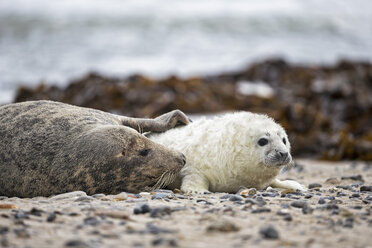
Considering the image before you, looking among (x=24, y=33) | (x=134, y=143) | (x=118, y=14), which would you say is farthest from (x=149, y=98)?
(x=118, y=14)

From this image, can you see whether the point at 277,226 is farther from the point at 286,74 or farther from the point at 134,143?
the point at 286,74

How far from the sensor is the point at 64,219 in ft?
10.9

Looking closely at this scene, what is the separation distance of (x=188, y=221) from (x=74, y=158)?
1.65 meters

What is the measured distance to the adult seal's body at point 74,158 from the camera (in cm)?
456

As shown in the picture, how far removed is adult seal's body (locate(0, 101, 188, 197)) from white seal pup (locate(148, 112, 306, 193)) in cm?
27

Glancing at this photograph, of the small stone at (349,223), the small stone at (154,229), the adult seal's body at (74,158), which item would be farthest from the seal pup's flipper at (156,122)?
the small stone at (349,223)

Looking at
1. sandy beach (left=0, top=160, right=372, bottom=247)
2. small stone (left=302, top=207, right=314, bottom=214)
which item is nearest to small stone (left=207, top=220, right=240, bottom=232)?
sandy beach (left=0, top=160, right=372, bottom=247)

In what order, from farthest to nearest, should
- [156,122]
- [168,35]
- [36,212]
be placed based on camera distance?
[168,35], [156,122], [36,212]

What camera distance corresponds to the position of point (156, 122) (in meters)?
5.88

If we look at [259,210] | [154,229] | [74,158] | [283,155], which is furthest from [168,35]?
[154,229]

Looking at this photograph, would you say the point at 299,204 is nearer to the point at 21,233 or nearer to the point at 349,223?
the point at 349,223

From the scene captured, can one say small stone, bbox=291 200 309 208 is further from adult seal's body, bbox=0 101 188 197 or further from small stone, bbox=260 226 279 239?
adult seal's body, bbox=0 101 188 197

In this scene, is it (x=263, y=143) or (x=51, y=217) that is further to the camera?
(x=263, y=143)

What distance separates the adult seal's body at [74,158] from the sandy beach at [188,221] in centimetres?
26
